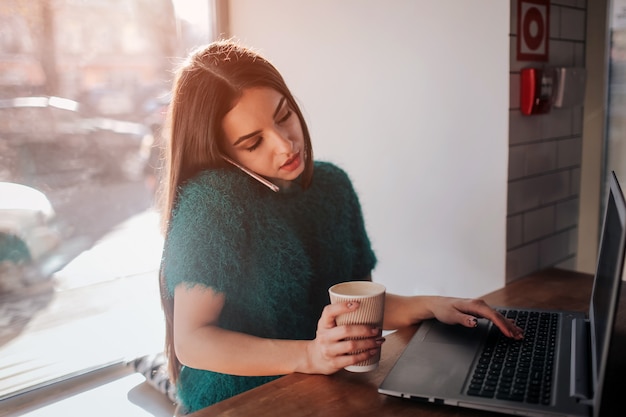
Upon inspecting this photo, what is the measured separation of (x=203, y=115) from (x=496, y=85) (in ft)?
2.59

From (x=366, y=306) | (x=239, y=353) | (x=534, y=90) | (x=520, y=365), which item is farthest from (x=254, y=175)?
(x=534, y=90)

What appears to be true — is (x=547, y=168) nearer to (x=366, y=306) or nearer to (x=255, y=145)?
(x=255, y=145)

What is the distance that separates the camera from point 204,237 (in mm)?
1226

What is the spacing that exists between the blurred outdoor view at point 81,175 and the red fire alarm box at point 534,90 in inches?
50.2

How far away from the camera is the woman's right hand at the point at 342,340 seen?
3.10 feet

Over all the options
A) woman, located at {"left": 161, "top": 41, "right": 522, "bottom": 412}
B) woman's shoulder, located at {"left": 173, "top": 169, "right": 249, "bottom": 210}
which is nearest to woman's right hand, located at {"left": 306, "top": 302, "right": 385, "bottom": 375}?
woman, located at {"left": 161, "top": 41, "right": 522, "bottom": 412}

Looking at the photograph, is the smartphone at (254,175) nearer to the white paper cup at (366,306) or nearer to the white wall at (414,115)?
the white paper cup at (366,306)

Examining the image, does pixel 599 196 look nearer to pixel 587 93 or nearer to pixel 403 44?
pixel 587 93

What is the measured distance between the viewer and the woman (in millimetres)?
1183

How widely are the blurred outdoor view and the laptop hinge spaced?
1702 millimetres

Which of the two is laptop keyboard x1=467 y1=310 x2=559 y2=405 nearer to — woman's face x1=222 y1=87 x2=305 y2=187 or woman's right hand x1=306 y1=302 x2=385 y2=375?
woman's right hand x1=306 y1=302 x2=385 y2=375

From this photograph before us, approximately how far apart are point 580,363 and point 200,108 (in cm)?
83

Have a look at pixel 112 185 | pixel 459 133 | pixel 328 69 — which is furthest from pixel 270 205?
pixel 112 185

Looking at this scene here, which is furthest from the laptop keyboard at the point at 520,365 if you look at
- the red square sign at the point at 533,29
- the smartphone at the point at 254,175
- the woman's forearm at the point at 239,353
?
the red square sign at the point at 533,29
